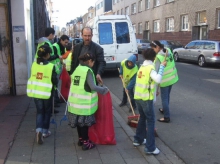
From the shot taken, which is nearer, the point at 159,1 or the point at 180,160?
the point at 180,160

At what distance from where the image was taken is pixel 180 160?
4.63 meters

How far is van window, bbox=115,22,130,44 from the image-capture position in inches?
502

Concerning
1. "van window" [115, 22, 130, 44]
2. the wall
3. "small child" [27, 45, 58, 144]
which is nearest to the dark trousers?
"small child" [27, 45, 58, 144]

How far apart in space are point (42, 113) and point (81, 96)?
0.93 metres

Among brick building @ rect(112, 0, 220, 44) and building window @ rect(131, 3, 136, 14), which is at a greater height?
building window @ rect(131, 3, 136, 14)

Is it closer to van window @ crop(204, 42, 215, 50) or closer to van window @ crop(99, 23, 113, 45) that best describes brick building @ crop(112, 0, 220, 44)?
van window @ crop(204, 42, 215, 50)

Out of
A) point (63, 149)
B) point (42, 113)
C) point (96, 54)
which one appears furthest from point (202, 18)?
point (63, 149)

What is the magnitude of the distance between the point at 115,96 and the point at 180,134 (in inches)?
148

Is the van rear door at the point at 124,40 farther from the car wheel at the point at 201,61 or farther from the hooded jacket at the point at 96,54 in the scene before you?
the hooded jacket at the point at 96,54

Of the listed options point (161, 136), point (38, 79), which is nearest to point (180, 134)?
point (161, 136)

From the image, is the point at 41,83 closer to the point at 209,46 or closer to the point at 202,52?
the point at 209,46

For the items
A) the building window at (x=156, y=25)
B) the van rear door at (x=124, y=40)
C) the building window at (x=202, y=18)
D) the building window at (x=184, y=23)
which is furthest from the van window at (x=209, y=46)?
the building window at (x=156, y=25)

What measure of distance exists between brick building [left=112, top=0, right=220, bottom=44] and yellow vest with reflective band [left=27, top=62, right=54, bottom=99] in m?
21.2

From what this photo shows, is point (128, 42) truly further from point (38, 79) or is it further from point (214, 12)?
point (214, 12)
